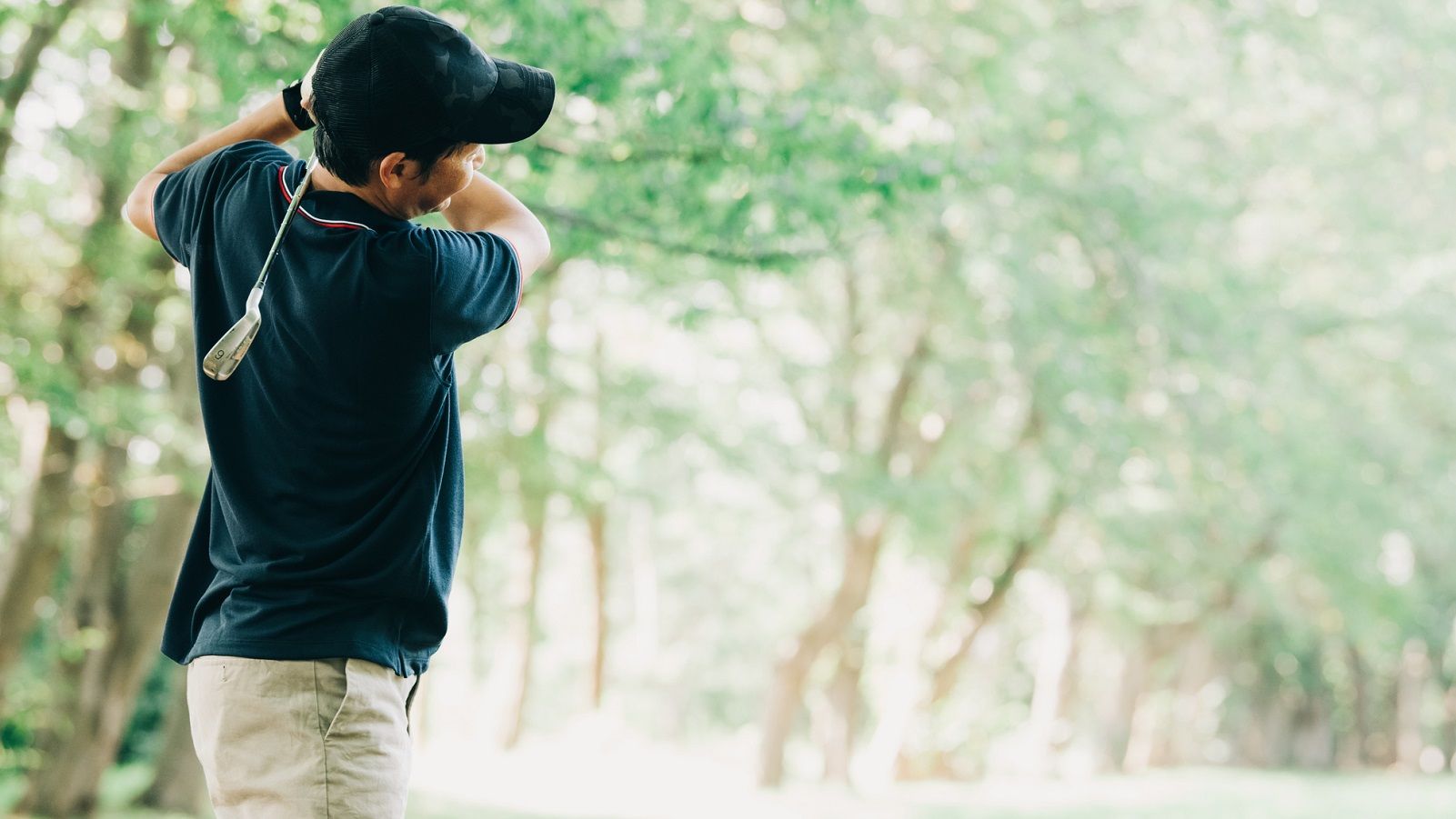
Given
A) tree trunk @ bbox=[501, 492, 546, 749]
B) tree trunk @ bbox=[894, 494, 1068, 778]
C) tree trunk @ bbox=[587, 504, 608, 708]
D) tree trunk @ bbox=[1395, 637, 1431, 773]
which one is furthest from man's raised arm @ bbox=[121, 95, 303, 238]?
tree trunk @ bbox=[1395, 637, 1431, 773]

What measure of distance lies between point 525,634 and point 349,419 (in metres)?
19.0

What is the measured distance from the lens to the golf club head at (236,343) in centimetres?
189

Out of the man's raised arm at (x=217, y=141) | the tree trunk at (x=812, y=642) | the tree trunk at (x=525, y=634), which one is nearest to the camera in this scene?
the man's raised arm at (x=217, y=141)

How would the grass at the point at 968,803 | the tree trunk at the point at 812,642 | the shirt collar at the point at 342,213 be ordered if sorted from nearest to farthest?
the shirt collar at the point at 342,213 → the grass at the point at 968,803 → the tree trunk at the point at 812,642

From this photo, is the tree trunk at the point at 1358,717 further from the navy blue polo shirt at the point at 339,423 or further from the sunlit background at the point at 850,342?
the navy blue polo shirt at the point at 339,423

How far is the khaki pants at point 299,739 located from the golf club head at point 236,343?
0.42 metres

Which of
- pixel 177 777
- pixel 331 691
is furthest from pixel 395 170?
pixel 177 777

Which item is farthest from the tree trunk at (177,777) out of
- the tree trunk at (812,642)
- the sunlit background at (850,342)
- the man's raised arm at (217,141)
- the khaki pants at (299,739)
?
the khaki pants at (299,739)

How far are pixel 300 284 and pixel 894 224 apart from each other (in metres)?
6.50

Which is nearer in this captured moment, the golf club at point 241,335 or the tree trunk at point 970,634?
the golf club at point 241,335

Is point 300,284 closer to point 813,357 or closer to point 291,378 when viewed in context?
point 291,378

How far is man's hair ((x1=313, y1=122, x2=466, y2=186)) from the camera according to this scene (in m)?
1.98

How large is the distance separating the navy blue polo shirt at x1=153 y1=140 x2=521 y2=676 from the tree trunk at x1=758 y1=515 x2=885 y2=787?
49.4 feet

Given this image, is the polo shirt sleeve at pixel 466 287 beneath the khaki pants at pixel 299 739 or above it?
above
